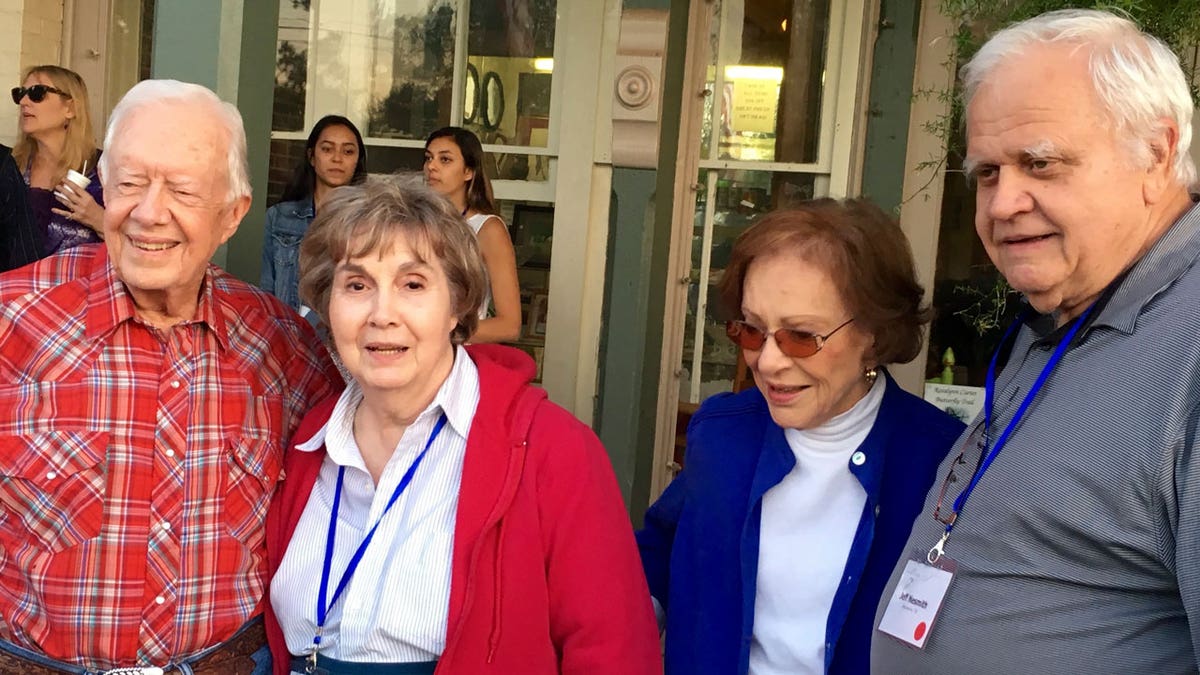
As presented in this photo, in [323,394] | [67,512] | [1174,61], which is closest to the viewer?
[1174,61]

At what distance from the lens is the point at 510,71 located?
4.94 metres

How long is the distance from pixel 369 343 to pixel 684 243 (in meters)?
2.93

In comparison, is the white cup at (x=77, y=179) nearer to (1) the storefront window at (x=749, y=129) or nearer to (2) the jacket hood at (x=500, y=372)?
(2) the jacket hood at (x=500, y=372)

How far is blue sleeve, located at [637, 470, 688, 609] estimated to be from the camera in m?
2.36

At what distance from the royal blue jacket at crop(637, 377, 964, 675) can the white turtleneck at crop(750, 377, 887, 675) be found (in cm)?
2

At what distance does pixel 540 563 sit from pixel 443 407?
350 millimetres

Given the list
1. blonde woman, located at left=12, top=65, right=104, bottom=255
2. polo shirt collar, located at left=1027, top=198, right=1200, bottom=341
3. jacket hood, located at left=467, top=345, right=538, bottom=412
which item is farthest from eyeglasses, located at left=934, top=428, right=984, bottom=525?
blonde woman, located at left=12, top=65, right=104, bottom=255

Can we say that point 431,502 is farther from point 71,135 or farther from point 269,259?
point 71,135

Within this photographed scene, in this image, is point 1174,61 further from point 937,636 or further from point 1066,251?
point 937,636

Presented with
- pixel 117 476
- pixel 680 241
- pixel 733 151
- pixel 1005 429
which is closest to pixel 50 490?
pixel 117 476

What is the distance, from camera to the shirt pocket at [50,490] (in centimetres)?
196

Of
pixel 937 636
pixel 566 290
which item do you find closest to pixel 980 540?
pixel 937 636

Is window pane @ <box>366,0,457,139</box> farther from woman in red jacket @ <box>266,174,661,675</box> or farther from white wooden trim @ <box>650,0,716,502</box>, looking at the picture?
woman in red jacket @ <box>266,174,661,675</box>

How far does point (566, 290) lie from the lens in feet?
15.3
